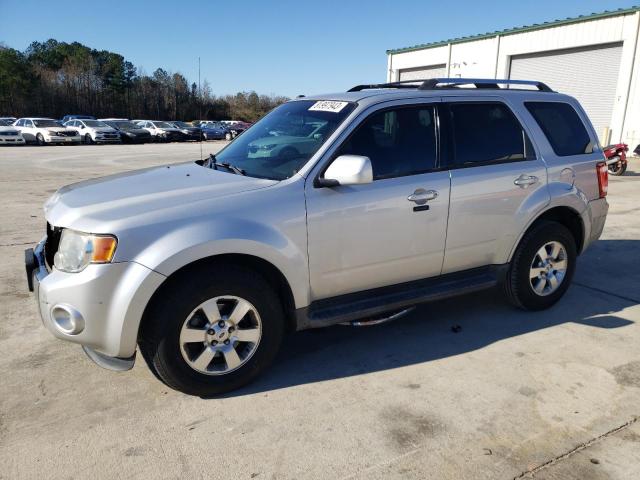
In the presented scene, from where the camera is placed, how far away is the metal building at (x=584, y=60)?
20016mm

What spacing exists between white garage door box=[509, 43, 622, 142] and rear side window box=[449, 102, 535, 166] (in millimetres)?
18760

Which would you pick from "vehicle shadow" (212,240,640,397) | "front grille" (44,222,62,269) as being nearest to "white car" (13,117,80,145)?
"front grille" (44,222,62,269)

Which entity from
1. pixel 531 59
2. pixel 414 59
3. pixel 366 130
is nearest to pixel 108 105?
pixel 414 59

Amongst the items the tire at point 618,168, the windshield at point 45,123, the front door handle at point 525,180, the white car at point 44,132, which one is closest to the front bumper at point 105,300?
the front door handle at point 525,180

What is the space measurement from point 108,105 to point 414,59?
51.3 meters

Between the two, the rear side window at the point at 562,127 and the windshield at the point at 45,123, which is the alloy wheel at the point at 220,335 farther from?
the windshield at the point at 45,123

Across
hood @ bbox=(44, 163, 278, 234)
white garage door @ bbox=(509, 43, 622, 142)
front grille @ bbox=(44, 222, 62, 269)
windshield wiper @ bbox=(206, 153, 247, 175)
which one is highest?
white garage door @ bbox=(509, 43, 622, 142)

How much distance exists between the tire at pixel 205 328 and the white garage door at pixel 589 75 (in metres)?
20.9

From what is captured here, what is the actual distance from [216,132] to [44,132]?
12.5 metres

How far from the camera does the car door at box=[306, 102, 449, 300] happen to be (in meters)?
3.38

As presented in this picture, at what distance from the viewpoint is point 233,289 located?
309 centimetres

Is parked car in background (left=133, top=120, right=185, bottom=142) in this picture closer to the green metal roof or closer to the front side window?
the green metal roof

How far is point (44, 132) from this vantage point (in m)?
29.0

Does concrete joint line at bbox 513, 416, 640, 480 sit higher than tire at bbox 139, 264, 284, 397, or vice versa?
tire at bbox 139, 264, 284, 397
